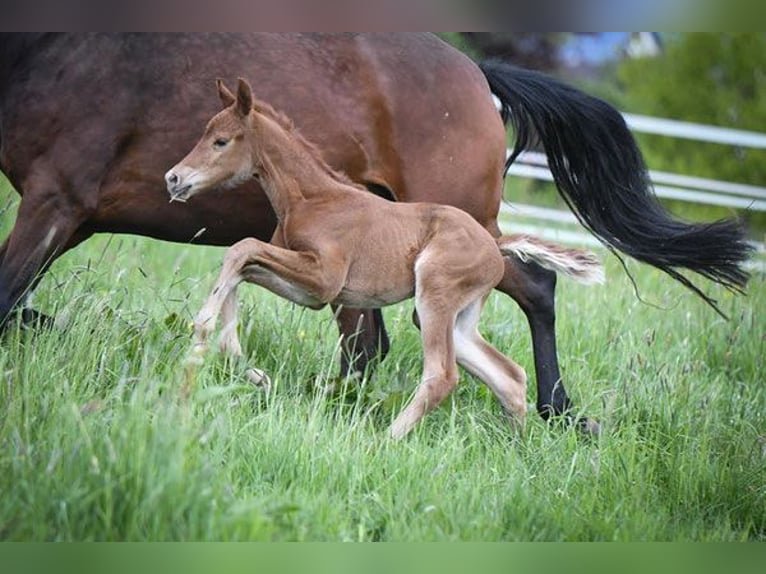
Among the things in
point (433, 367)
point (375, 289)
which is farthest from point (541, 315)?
point (375, 289)

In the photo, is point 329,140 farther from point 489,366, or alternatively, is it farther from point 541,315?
point 541,315

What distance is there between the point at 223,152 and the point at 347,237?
2.12 ft

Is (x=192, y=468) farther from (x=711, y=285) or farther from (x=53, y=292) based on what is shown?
(x=711, y=285)

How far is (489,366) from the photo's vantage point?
585cm

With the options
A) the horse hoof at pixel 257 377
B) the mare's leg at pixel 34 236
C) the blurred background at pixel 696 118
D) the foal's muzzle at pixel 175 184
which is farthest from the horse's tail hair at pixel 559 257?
the blurred background at pixel 696 118

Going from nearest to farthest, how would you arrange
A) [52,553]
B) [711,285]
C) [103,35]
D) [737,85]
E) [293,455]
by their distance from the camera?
[52,553] < [293,455] < [103,35] < [711,285] < [737,85]

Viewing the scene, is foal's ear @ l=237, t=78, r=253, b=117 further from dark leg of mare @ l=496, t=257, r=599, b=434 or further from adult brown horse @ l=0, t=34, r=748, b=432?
dark leg of mare @ l=496, t=257, r=599, b=434

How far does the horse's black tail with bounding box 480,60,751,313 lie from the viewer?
6.59 meters

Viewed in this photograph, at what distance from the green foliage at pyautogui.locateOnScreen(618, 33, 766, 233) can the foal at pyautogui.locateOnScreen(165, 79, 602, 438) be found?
8.30m

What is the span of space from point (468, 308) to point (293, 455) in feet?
4.65

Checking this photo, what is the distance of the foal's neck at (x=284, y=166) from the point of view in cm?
540

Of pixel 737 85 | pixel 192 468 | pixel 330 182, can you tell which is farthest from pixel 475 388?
pixel 737 85

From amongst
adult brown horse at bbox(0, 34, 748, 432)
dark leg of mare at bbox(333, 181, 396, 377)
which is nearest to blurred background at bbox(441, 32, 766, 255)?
adult brown horse at bbox(0, 34, 748, 432)
